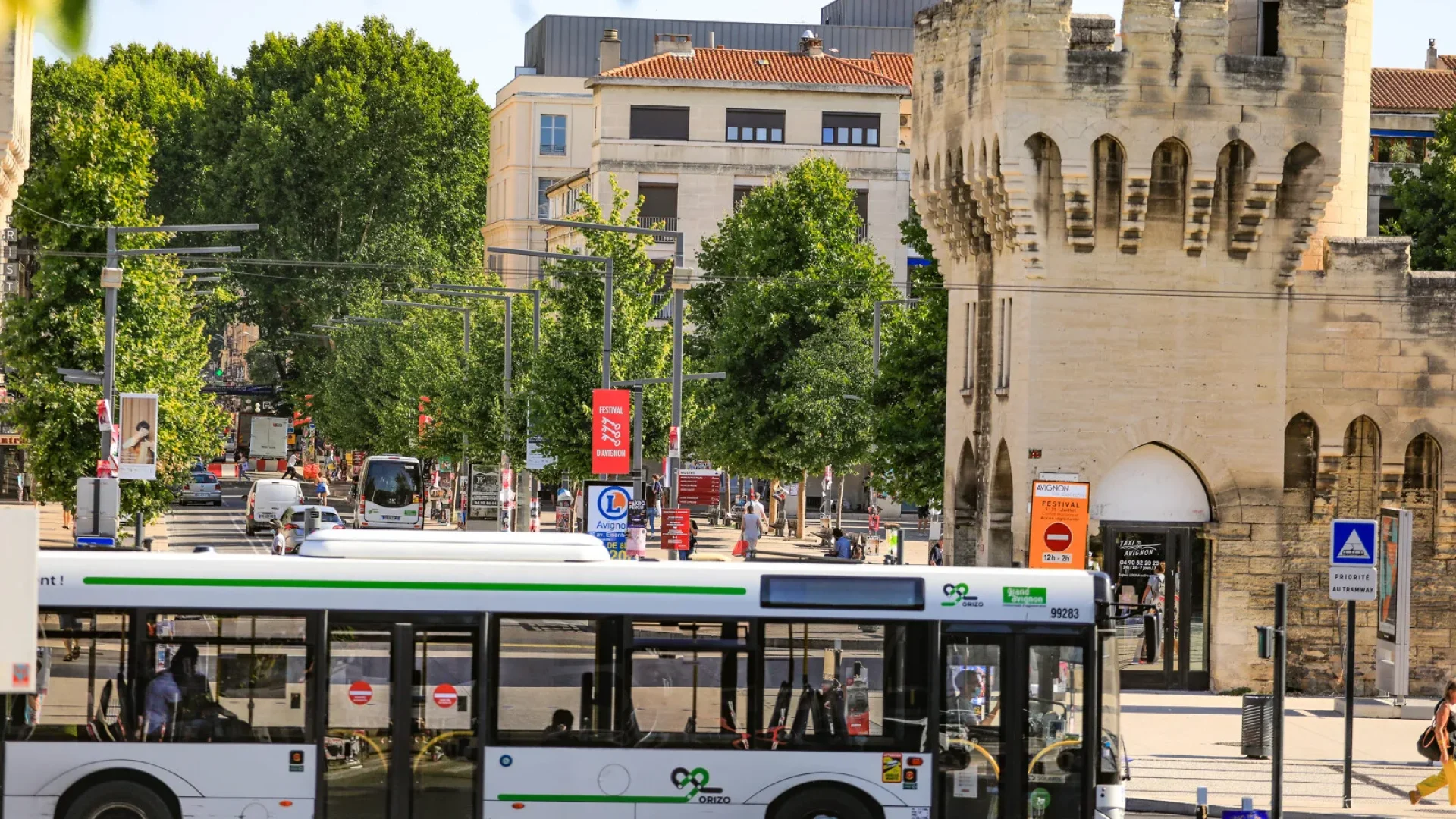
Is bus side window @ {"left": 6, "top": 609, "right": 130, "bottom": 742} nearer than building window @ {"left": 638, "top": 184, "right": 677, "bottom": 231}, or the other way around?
bus side window @ {"left": 6, "top": 609, "right": 130, "bottom": 742}

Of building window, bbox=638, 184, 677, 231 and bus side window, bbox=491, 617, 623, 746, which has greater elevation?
building window, bbox=638, 184, 677, 231

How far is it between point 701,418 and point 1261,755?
29.5 meters

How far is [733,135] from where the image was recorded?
83000mm

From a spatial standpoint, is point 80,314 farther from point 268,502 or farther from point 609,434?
point 268,502

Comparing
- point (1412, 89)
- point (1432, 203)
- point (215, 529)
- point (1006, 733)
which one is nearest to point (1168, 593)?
point (1006, 733)

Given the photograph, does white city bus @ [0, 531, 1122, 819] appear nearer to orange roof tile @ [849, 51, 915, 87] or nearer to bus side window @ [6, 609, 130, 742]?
bus side window @ [6, 609, 130, 742]

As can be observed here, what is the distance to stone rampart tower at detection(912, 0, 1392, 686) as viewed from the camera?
30.4m

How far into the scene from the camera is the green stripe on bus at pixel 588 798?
15.9 metres

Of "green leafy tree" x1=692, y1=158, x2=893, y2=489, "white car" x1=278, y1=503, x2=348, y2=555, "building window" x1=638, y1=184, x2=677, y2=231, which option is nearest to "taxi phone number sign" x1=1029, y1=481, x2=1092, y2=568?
"white car" x1=278, y1=503, x2=348, y2=555

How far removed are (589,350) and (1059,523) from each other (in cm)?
2188

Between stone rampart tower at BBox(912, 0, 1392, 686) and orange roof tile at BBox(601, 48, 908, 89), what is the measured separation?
52.3 metres

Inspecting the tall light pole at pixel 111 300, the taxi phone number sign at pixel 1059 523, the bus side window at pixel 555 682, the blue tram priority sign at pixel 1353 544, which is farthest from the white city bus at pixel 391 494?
the bus side window at pixel 555 682

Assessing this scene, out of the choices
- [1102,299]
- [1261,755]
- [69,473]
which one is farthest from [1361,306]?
[69,473]

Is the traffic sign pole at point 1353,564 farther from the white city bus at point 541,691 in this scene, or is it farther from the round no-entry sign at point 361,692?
the round no-entry sign at point 361,692
